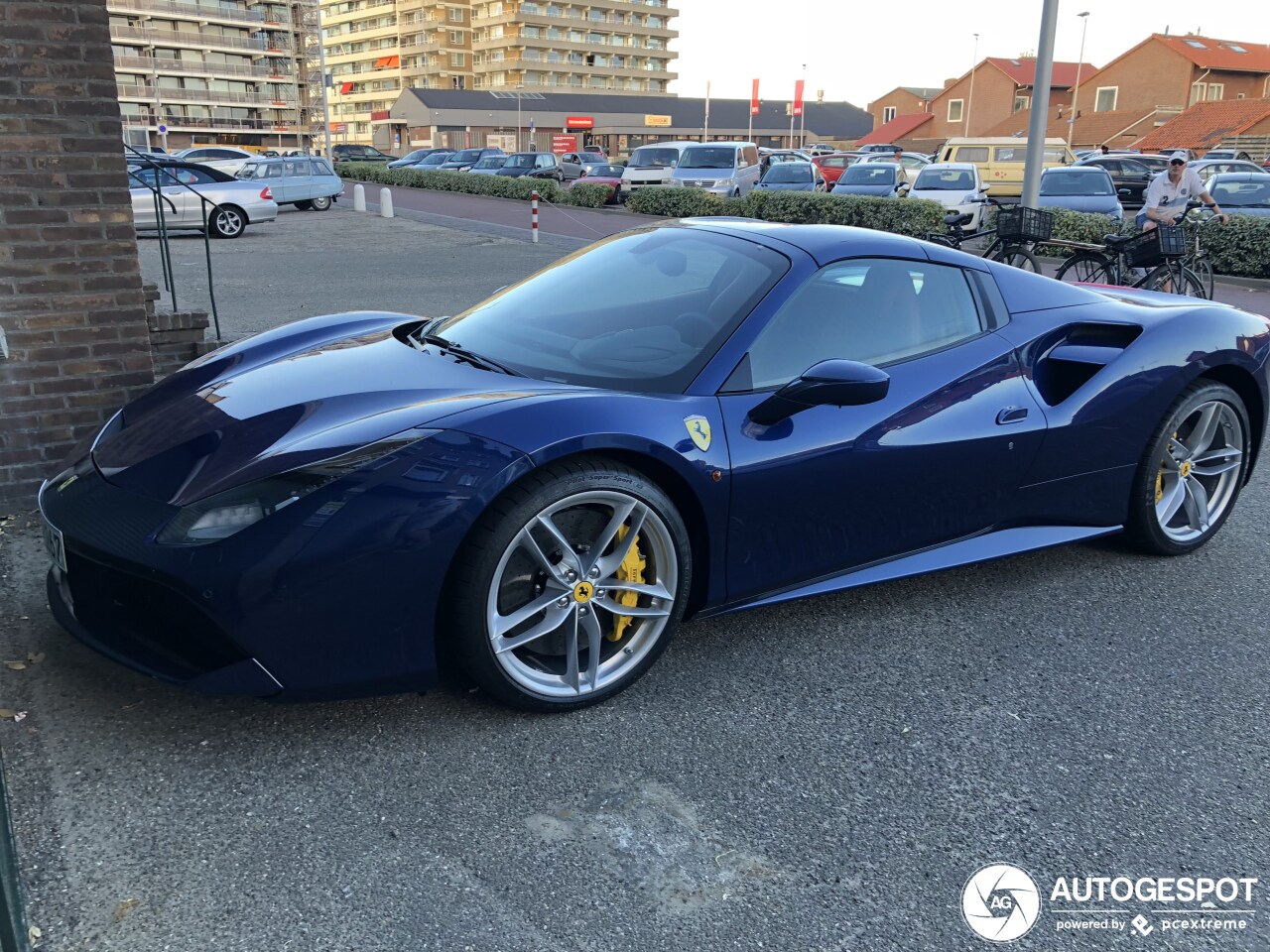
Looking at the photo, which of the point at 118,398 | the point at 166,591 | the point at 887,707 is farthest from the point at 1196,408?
the point at 118,398

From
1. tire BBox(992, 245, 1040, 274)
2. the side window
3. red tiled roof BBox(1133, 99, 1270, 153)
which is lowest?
tire BBox(992, 245, 1040, 274)

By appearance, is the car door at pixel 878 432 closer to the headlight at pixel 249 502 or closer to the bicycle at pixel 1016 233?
the headlight at pixel 249 502

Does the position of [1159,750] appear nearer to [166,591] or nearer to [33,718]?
[166,591]

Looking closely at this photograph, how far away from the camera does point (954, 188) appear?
20094 mm

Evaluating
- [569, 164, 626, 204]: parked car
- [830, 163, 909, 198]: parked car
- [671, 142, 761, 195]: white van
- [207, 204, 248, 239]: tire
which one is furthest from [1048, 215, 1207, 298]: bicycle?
[569, 164, 626, 204]: parked car

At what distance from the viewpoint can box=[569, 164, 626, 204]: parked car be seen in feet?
88.1

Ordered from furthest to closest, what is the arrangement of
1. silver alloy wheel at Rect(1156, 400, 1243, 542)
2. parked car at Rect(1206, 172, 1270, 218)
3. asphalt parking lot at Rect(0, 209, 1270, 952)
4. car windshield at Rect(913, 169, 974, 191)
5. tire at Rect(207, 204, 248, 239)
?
car windshield at Rect(913, 169, 974, 191) → tire at Rect(207, 204, 248, 239) → parked car at Rect(1206, 172, 1270, 218) → silver alloy wheel at Rect(1156, 400, 1243, 542) → asphalt parking lot at Rect(0, 209, 1270, 952)

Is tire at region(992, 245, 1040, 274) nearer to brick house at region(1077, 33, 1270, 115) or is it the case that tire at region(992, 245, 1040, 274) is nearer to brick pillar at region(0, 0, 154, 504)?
brick pillar at region(0, 0, 154, 504)

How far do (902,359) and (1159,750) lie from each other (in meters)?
1.39

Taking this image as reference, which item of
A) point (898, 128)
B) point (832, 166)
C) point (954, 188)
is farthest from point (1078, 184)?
point (898, 128)

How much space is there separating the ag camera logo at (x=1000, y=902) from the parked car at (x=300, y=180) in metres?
23.8

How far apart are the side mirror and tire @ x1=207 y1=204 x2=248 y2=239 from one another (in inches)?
703

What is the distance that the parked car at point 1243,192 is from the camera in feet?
55.6

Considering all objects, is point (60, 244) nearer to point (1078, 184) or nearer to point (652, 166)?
point (1078, 184)
